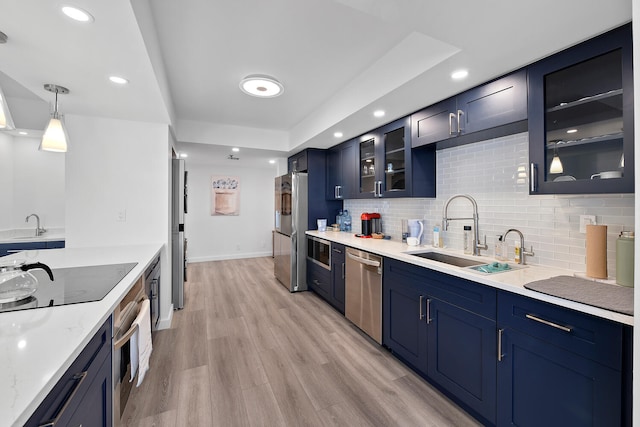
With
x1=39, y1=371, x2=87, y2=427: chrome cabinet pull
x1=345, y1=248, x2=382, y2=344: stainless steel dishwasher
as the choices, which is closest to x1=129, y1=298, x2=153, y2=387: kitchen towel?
x1=39, y1=371, x2=87, y2=427: chrome cabinet pull

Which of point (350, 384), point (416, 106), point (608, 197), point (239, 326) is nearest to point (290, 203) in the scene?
point (239, 326)

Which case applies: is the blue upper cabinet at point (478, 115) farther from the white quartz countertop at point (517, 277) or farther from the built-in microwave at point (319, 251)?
the built-in microwave at point (319, 251)

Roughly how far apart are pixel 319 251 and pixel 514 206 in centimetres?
234

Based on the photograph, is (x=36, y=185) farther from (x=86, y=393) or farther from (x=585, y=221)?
(x=585, y=221)

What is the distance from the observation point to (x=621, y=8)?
125cm

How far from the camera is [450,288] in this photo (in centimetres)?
183

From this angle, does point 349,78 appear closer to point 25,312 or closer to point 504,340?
point 504,340

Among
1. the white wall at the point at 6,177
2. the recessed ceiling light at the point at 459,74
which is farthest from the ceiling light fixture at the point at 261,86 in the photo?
the white wall at the point at 6,177

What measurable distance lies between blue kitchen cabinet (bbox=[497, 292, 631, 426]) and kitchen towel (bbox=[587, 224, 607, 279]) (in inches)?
20.3

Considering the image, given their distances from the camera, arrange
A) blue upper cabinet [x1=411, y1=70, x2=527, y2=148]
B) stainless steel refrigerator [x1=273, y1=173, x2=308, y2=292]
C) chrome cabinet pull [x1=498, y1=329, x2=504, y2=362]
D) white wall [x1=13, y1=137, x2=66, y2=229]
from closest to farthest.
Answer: chrome cabinet pull [x1=498, y1=329, x2=504, y2=362] → blue upper cabinet [x1=411, y1=70, x2=527, y2=148] → white wall [x1=13, y1=137, x2=66, y2=229] → stainless steel refrigerator [x1=273, y1=173, x2=308, y2=292]

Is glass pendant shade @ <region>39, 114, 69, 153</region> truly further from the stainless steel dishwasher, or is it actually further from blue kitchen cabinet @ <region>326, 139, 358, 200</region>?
blue kitchen cabinet @ <region>326, 139, 358, 200</region>

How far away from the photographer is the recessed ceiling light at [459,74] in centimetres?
185

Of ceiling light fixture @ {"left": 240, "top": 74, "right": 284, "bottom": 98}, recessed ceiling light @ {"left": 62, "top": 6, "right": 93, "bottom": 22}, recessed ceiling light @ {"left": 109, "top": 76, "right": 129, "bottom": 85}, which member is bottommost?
recessed ceiling light @ {"left": 62, "top": 6, "right": 93, "bottom": 22}

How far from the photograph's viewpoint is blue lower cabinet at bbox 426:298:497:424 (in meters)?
1.59
